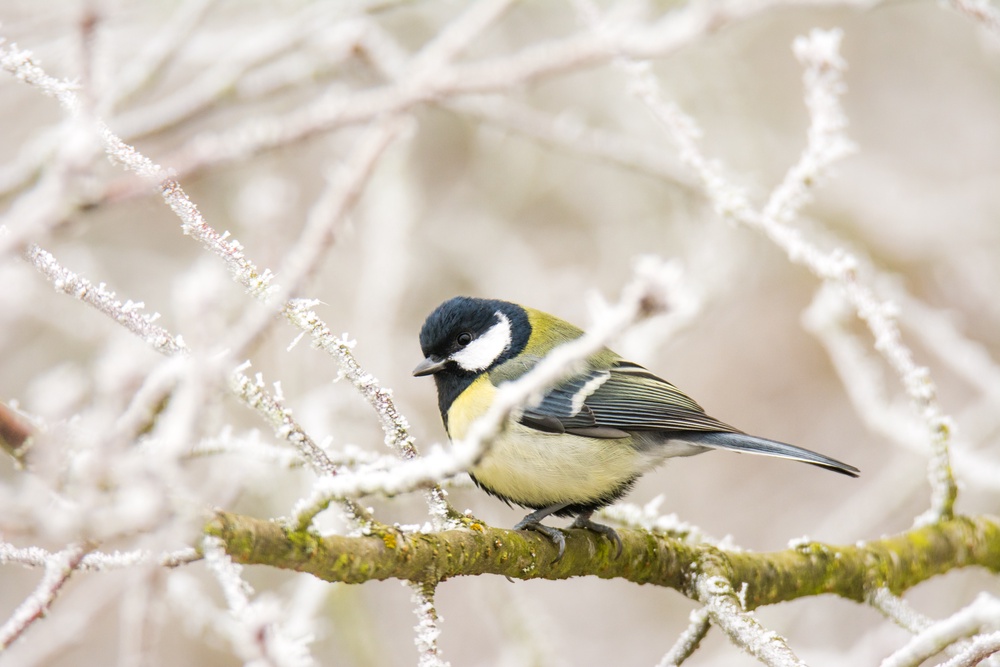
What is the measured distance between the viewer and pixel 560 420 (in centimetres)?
284

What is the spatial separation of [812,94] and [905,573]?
1.31 metres

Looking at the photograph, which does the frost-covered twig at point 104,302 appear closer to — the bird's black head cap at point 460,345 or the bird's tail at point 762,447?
the bird's black head cap at point 460,345

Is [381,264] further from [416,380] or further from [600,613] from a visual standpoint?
[600,613]

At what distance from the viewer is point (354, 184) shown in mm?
950

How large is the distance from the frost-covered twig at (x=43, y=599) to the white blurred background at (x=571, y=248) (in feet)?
3.42

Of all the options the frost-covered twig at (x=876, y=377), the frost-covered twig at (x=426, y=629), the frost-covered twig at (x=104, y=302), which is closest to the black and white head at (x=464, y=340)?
the frost-covered twig at (x=876, y=377)

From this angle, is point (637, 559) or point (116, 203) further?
point (637, 559)

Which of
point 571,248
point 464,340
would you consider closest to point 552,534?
point 464,340

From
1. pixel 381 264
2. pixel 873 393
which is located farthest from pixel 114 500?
pixel 381 264

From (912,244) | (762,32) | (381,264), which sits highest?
(762,32)

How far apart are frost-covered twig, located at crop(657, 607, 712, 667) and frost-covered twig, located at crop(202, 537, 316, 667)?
0.93 meters

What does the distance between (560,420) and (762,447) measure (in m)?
0.61

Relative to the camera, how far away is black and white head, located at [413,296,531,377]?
3076mm

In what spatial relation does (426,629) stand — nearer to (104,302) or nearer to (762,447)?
(104,302)
